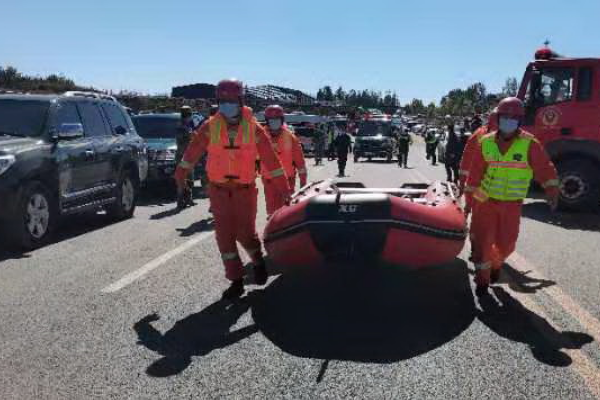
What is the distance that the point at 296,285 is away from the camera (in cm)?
699

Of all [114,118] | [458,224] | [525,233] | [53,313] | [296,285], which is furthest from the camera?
[114,118]

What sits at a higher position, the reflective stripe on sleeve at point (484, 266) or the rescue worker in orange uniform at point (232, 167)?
the rescue worker in orange uniform at point (232, 167)

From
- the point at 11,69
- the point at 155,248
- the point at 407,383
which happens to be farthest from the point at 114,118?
the point at 11,69

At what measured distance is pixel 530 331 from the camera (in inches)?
213

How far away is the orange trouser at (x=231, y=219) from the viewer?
6.46m

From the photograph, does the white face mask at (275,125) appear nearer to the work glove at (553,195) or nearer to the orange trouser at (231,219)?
the orange trouser at (231,219)

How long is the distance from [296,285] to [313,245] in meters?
1.08

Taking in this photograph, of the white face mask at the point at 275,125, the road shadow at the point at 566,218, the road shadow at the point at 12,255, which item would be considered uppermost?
the white face mask at the point at 275,125

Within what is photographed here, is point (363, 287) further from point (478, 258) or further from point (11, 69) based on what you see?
point (11, 69)

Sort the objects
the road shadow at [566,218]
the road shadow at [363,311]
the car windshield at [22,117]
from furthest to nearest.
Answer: the road shadow at [566,218] < the car windshield at [22,117] < the road shadow at [363,311]

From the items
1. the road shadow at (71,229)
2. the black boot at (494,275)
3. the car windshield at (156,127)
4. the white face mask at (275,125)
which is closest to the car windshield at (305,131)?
the car windshield at (156,127)

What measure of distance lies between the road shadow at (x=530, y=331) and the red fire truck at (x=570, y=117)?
731cm

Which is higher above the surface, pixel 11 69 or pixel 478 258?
pixel 11 69

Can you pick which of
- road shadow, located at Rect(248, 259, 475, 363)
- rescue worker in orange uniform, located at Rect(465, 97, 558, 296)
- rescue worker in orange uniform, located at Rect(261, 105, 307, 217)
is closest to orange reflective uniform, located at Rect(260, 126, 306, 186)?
rescue worker in orange uniform, located at Rect(261, 105, 307, 217)
